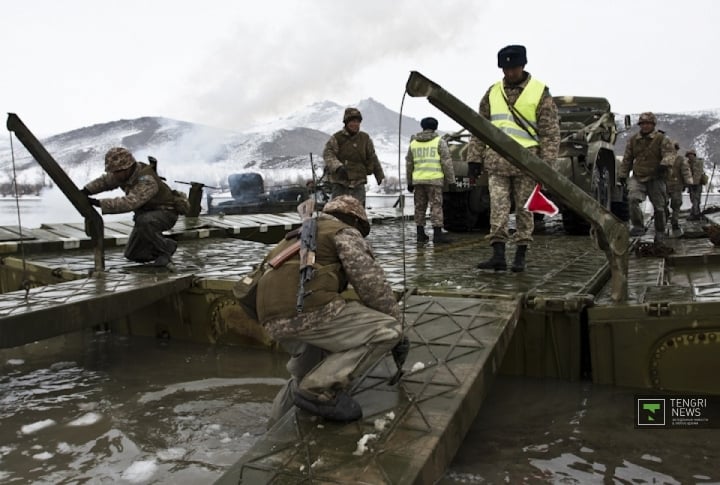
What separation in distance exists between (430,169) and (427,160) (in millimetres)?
115

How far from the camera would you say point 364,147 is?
290 inches

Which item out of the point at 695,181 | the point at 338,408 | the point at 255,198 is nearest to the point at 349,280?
the point at 338,408

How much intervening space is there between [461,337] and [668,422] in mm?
1175

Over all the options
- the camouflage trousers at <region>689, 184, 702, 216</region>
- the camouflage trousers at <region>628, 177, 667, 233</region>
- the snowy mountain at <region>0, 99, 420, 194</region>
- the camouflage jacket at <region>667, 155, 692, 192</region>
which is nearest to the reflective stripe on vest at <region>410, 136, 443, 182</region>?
the camouflage trousers at <region>628, 177, 667, 233</region>

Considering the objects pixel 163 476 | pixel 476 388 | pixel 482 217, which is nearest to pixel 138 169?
pixel 163 476

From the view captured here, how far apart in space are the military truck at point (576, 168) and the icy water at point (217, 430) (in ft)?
14.4

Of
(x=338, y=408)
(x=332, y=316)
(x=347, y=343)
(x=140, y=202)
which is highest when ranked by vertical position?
(x=140, y=202)

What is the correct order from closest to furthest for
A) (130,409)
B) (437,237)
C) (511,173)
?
(130,409)
(511,173)
(437,237)

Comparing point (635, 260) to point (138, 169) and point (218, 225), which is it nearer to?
point (138, 169)

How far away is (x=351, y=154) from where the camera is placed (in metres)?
7.34
